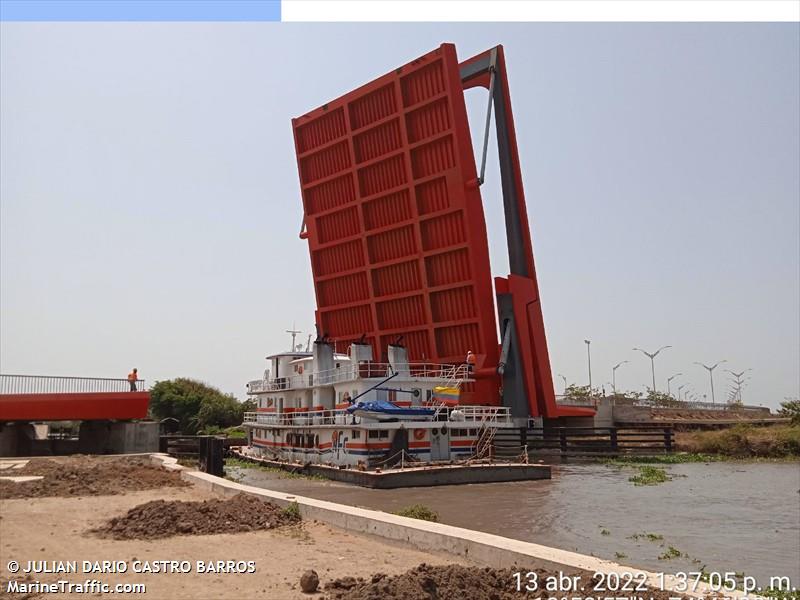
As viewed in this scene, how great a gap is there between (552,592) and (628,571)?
2.15 ft

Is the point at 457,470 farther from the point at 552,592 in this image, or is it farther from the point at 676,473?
the point at 552,592

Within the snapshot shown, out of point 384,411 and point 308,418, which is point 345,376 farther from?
point 384,411

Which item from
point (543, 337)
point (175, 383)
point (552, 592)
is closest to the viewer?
point (552, 592)

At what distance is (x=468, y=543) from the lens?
671cm

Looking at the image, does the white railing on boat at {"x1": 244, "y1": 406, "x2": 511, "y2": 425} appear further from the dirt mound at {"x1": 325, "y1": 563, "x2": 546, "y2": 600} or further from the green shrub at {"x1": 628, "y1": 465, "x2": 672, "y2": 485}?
the dirt mound at {"x1": 325, "y1": 563, "x2": 546, "y2": 600}

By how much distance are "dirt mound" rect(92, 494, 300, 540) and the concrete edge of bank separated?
26.8 inches

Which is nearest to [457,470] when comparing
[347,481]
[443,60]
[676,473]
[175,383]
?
[347,481]

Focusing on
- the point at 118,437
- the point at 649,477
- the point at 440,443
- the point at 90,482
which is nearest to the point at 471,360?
the point at 440,443

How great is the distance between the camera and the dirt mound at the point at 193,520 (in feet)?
28.5

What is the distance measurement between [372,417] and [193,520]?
1038cm

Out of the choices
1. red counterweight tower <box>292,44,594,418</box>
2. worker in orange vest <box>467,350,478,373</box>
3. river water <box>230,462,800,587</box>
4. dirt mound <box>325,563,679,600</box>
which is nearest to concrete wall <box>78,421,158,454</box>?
river water <box>230,462,800,587</box>

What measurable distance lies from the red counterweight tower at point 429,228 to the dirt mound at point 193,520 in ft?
59.1

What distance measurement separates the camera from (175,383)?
50500 millimetres

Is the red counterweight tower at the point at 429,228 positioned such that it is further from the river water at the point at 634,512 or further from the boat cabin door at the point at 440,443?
the boat cabin door at the point at 440,443
